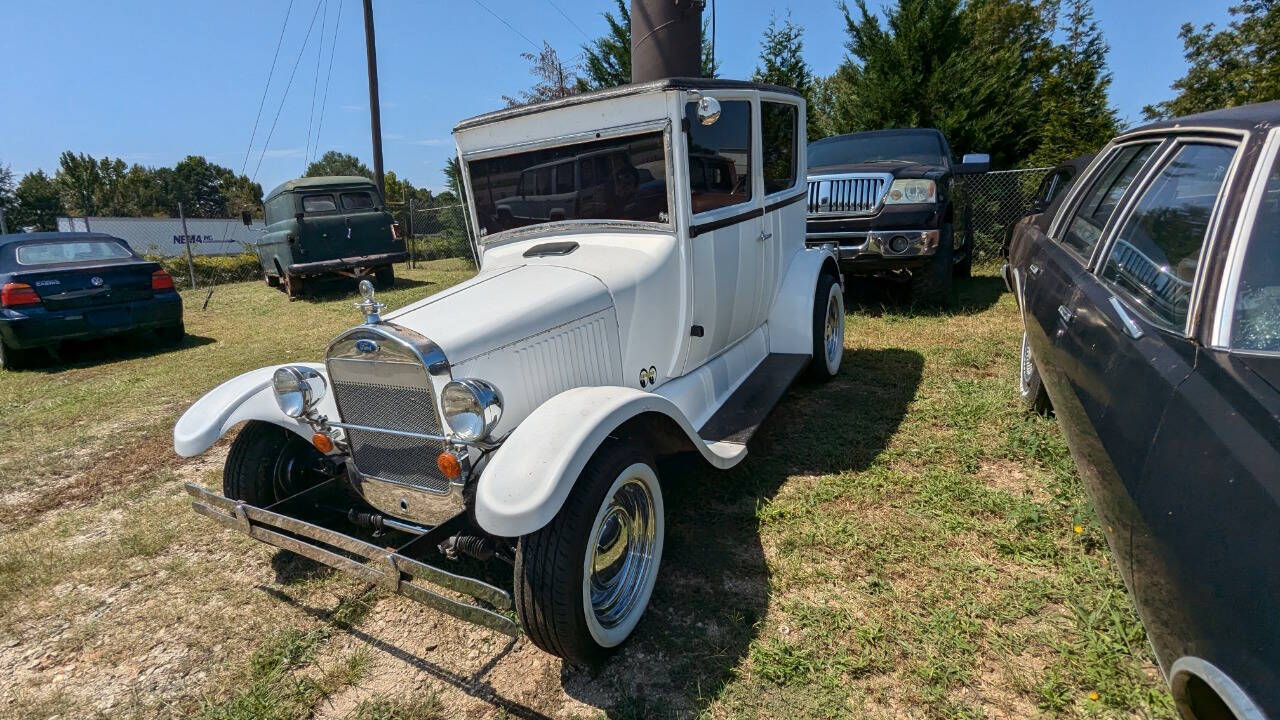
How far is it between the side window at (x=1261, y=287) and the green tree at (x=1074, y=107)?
10.1 metres

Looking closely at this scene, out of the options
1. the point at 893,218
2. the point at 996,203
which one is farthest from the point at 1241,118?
the point at 996,203

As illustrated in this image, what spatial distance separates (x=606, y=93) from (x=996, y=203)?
9162 mm

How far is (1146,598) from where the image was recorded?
65.3 inches

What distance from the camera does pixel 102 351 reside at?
834cm

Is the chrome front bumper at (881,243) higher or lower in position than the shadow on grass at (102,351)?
higher

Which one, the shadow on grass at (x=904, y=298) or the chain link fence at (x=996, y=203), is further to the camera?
the chain link fence at (x=996, y=203)

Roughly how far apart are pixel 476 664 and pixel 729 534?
1288 mm

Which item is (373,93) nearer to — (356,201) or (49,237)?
(356,201)

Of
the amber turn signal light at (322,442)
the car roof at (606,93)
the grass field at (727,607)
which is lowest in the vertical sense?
the grass field at (727,607)

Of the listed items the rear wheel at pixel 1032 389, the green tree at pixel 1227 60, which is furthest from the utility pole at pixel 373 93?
the green tree at pixel 1227 60

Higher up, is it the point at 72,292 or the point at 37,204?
the point at 37,204

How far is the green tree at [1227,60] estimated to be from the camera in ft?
61.8

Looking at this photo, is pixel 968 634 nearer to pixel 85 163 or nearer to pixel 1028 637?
pixel 1028 637

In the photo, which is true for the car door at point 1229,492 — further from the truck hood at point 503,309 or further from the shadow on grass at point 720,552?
the truck hood at point 503,309
